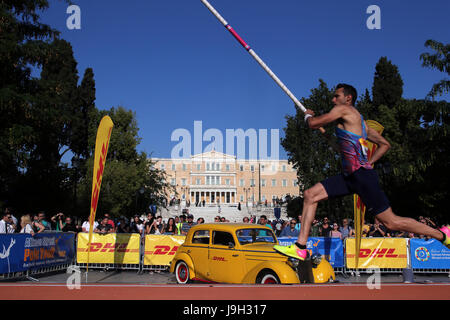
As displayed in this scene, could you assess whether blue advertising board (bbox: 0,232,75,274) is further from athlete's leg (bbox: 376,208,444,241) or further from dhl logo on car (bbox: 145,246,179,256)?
athlete's leg (bbox: 376,208,444,241)

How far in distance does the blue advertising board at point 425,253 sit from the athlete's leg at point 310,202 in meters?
10.4

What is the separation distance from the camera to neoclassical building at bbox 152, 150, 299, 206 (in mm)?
133000

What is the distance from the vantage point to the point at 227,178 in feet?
452

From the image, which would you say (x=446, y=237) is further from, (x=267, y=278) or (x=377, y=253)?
(x=377, y=253)

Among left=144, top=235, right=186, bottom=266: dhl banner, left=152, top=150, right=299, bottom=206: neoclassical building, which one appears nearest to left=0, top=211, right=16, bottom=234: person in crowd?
left=144, top=235, right=186, bottom=266: dhl banner

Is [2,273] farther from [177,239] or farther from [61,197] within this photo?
[61,197]

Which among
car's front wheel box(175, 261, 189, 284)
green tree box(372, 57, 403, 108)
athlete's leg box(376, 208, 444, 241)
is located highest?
green tree box(372, 57, 403, 108)

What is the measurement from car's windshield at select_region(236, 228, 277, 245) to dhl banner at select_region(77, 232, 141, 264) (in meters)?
5.07

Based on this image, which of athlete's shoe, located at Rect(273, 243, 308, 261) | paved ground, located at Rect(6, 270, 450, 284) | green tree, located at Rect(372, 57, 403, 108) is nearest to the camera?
athlete's shoe, located at Rect(273, 243, 308, 261)

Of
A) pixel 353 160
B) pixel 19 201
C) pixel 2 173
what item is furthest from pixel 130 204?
pixel 353 160

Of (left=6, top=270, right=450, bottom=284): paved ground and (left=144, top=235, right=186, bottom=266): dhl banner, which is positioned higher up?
(left=144, top=235, right=186, bottom=266): dhl banner

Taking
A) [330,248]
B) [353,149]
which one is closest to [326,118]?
[353,149]

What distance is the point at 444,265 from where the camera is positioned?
13445 mm
